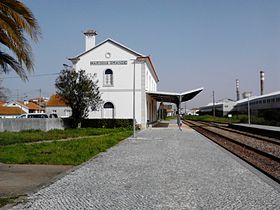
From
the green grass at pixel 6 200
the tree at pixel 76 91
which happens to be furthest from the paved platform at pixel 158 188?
the tree at pixel 76 91

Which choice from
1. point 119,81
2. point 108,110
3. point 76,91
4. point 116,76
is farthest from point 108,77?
point 76,91

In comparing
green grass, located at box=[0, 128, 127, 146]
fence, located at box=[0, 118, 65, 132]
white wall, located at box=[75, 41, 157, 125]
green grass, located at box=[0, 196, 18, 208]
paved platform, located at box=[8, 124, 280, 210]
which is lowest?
paved platform, located at box=[8, 124, 280, 210]

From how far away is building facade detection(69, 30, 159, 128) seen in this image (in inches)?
1373

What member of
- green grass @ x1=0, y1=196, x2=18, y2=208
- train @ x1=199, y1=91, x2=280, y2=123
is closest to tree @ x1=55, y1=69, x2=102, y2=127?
train @ x1=199, y1=91, x2=280, y2=123

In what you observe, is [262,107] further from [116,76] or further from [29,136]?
[29,136]

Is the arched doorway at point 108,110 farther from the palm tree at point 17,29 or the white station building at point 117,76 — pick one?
the palm tree at point 17,29

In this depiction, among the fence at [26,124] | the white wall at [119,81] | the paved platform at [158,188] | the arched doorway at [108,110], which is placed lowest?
the paved platform at [158,188]

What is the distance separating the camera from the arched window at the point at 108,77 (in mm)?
35750

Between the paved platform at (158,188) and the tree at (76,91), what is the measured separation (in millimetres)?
19903

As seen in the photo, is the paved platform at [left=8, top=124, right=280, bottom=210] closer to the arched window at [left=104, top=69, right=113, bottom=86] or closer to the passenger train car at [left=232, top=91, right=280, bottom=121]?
the arched window at [left=104, top=69, right=113, bottom=86]

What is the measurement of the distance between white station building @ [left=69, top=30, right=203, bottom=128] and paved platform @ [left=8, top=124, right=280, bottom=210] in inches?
935

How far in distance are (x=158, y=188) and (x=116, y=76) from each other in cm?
2869

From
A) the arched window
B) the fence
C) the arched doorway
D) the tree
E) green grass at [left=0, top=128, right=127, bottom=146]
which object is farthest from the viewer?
the arched window

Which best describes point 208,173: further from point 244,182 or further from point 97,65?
point 97,65
